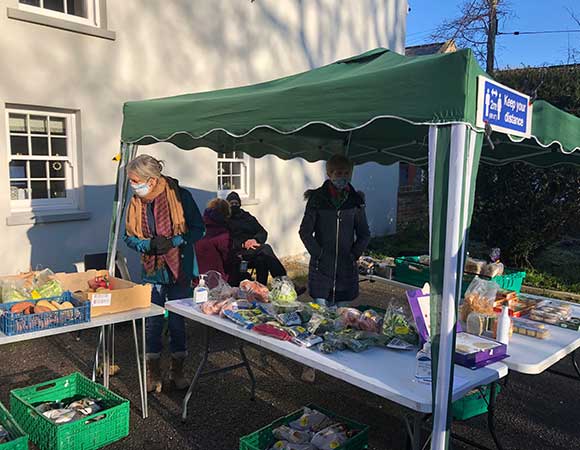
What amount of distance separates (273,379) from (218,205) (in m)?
1.97

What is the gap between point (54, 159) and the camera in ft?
19.9

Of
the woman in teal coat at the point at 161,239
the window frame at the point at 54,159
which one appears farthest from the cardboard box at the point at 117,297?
the window frame at the point at 54,159

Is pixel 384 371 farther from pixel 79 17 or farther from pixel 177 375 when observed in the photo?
pixel 79 17

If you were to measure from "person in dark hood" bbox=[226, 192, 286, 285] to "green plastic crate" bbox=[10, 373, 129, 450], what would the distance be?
237 cm

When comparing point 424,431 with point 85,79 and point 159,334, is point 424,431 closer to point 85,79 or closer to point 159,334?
point 159,334

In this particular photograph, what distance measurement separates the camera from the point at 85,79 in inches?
242

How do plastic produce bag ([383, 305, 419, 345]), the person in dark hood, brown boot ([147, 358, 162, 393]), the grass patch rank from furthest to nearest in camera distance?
the grass patch
the person in dark hood
brown boot ([147, 358, 162, 393])
plastic produce bag ([383, 305, 419, 345])

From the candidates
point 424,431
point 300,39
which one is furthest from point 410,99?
point 300,39

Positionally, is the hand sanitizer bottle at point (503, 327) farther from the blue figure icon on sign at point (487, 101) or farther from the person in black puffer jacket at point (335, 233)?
the person in black puffer jacket at point (335, 233)

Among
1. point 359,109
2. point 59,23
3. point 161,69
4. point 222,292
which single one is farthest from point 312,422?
Answer: point 161,69

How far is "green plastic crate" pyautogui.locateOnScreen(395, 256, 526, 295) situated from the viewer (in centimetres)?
472

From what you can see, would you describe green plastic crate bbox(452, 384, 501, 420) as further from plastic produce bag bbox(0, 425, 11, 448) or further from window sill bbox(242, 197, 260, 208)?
window sill bbox(242, 197, 260, 208)

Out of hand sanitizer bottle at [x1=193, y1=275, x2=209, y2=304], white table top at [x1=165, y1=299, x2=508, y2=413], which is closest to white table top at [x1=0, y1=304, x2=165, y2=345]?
hand sanitizer bottle at [x1=193, y1=275, x2=209, y2=304]

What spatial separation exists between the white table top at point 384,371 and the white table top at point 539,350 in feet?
0.33
